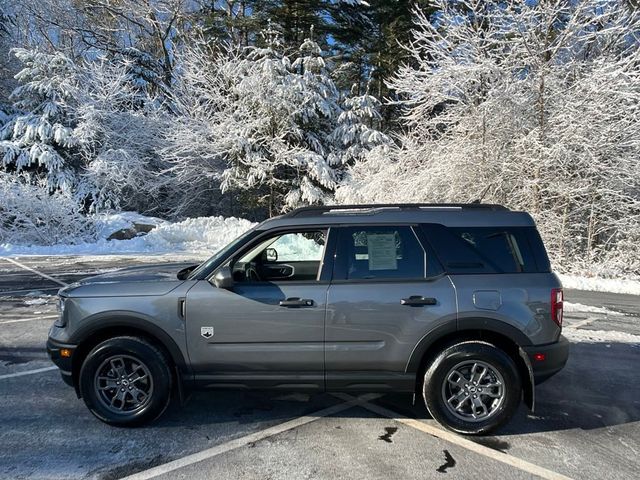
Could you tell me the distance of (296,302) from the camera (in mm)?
3725

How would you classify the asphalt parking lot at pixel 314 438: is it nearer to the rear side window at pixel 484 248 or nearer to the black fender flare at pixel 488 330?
the black fender flare at pixel 488 330

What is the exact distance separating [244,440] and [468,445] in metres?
1.72

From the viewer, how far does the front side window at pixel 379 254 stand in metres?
3.83

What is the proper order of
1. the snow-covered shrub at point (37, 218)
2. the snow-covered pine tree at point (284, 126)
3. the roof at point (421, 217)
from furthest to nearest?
the snow-covered pine tree at point (284, 126), the snow-covered shrub at point (37, 218), the roof at point (421, 217)

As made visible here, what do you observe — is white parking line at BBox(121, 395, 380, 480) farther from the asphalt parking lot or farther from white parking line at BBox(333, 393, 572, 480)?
white parking line at BBox(333, 393, 572, 480)

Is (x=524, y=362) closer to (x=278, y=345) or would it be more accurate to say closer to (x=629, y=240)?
(x=278, y=345)

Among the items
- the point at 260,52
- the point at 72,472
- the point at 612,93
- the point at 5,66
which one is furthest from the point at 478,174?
the point at 5,66

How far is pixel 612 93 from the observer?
12.3 meters

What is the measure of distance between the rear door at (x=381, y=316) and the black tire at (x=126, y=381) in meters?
1.36

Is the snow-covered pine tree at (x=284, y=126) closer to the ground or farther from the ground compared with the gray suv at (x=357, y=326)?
farther from the ground

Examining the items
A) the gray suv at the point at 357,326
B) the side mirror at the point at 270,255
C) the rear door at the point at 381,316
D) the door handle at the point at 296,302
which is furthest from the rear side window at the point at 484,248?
the side mirror at the point at 270,255

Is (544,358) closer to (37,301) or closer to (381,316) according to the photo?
(381,316)

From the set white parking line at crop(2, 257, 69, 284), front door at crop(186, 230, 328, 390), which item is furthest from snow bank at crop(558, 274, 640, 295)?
white parking line at crop(2, 257, 69, 284)

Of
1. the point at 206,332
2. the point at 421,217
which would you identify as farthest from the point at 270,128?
the point at 206,332
